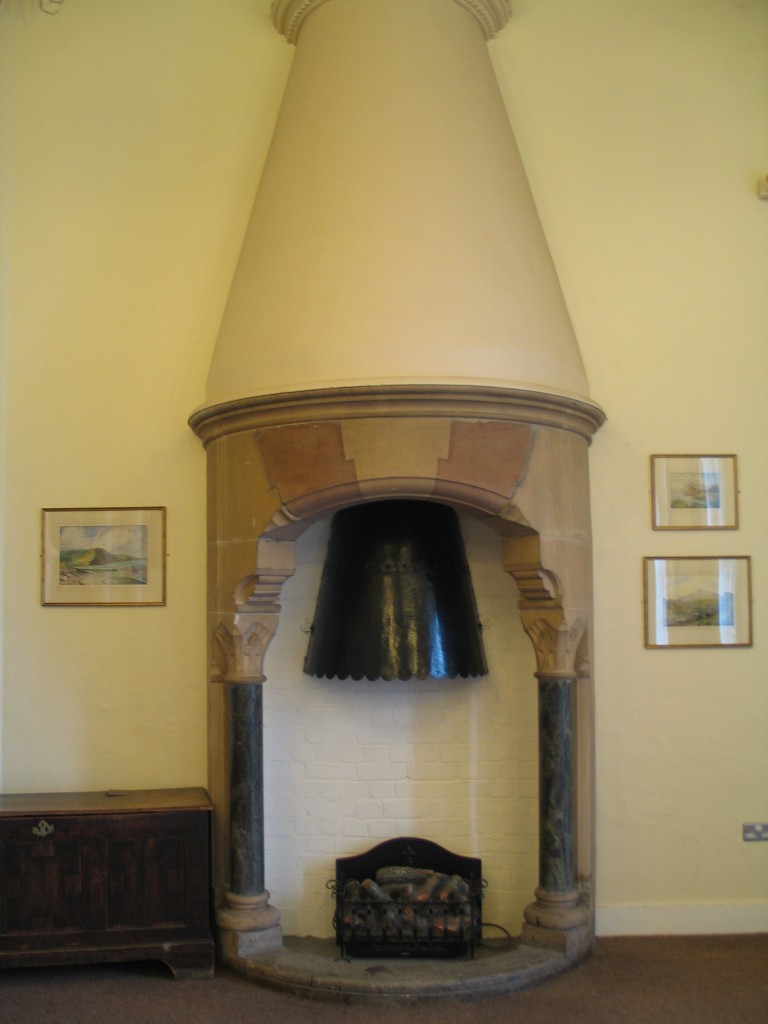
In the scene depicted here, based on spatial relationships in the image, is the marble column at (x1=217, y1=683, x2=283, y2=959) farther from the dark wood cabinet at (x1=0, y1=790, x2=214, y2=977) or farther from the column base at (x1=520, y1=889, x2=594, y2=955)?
the column base at (x1=520, y1=889, x2=594, y2=955)

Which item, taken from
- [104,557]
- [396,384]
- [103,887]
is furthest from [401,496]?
[103,887]

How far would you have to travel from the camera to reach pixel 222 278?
14.4 ft

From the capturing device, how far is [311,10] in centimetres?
429

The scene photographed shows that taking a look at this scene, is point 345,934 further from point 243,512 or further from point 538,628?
point 243,512

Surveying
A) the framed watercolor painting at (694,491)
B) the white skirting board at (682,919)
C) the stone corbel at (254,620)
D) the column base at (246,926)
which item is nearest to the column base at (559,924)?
the white skirting board at (682,919)

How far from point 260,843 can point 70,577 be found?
4.57 ft

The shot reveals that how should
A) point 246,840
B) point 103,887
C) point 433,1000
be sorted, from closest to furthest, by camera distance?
point 433,1000
point 103,887
point 246,840

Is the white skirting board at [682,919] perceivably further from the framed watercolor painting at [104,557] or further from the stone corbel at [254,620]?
the framed watercolor painting at [104,557]

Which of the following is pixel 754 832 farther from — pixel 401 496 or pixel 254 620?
pixel 254 620

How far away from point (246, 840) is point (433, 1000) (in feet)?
3.06

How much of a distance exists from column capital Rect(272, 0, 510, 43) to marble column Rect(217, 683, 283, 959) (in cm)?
290

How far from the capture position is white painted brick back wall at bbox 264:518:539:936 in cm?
422

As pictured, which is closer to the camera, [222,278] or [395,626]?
[395,626]

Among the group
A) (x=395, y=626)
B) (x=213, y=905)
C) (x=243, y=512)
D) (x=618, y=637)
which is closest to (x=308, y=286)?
(x=243, y=512)
